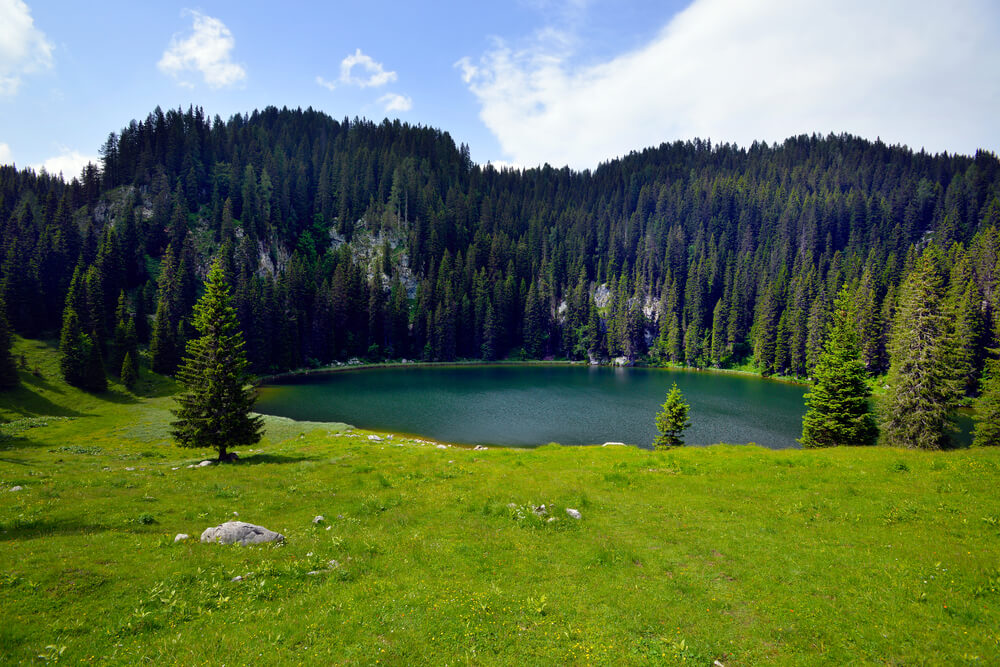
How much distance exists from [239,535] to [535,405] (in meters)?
67.0

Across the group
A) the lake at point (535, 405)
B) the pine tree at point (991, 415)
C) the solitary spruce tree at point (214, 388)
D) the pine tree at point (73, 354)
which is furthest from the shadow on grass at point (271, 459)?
the pine tree at point (73, 354)

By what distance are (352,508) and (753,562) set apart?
16.6 meters

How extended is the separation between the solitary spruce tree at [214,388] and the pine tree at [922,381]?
54363 millimetres

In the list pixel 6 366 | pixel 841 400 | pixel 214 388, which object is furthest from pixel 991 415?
pixel 6 366

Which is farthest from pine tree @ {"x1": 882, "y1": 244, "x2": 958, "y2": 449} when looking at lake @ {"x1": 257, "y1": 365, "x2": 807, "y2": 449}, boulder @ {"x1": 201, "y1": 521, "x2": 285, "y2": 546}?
boulder @ {"x1": 201, "y1": 521, "x2": 285, "y2": 546}

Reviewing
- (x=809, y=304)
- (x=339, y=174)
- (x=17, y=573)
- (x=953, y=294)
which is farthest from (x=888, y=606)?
(x=339, y=174)

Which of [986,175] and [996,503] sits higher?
[986,175]

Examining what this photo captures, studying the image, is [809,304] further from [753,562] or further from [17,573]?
[17,573]

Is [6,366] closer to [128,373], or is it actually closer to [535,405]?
[128,373]

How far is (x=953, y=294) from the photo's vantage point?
92.9 meters

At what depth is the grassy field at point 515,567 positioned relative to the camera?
9.73 metres

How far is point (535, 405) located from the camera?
79.4 meters

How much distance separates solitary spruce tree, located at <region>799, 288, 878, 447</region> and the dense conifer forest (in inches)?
2458

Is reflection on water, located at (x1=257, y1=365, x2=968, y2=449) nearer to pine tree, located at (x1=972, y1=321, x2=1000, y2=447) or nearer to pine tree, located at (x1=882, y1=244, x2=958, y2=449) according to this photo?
pine tree, located at (x1=882, y1=244, x2=958, y2=449)
